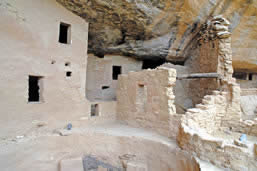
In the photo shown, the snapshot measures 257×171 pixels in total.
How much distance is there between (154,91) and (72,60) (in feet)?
9.39

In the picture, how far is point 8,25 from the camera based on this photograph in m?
4.25

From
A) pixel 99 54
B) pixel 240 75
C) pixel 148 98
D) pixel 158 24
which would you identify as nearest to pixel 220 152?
pixel 148 98

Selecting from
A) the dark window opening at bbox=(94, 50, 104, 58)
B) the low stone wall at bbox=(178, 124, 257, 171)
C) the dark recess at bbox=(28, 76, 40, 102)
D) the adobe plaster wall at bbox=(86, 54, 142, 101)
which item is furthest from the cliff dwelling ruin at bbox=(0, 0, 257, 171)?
the adobe plaster wall at bbox=(86, 54, 142, 101)

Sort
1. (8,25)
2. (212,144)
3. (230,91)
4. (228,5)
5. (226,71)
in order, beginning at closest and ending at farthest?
(212,144) < (8,25) < (230,91) < (226,71) < (228,5)

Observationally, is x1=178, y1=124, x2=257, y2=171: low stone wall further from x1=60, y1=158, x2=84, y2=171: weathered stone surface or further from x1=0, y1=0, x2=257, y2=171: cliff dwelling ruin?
x1=60, y1=158, x2=84, y2=171: weathered stone surface

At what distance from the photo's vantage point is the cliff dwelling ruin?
4141mm

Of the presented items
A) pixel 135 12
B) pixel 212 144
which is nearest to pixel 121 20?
pixel 135 12

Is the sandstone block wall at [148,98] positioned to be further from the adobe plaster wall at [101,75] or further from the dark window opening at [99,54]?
the dark window opening at [99,54]

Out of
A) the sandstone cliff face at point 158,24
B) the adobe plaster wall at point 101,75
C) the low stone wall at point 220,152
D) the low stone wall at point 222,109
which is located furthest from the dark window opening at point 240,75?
the low stone wall at point 220,152

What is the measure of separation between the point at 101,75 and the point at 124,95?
1.90 m

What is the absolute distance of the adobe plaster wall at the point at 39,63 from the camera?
425 centimetres

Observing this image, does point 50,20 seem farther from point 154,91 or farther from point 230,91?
point 230,91

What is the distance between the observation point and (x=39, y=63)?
4832 mm

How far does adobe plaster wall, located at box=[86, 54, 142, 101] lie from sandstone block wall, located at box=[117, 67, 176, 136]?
4.33 ft
